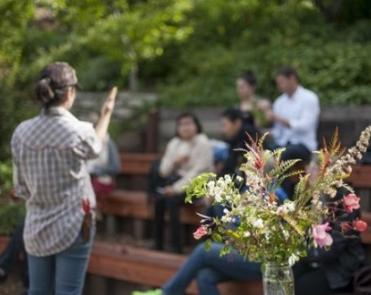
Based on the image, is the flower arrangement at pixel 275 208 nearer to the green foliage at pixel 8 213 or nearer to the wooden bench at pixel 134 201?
the wooden bench at pixel 134 201

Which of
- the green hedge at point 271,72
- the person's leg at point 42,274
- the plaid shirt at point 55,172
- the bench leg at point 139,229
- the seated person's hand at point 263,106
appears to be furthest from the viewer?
the green hedge at point 271,72

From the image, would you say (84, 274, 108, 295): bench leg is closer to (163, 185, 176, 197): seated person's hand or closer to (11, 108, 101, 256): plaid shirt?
(163, 185, 176, 197): seated person's hand

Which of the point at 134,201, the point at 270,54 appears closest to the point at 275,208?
the point at 134,201

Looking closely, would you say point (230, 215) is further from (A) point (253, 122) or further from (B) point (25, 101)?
(B) point (25, 101)

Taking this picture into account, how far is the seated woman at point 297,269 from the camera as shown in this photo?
5.27m

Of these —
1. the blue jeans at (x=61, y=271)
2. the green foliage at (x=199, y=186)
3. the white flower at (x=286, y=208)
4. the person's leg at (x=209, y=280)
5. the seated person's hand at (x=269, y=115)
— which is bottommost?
the person's leg at (x=209, y=280)

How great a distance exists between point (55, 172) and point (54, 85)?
45 centimetres

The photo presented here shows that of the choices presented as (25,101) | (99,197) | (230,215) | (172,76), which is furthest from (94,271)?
(172,76)

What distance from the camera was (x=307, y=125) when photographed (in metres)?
7.32

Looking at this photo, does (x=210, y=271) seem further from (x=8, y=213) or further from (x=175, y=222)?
(x=8, y=213)

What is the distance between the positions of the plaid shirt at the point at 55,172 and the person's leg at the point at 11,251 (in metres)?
2.07

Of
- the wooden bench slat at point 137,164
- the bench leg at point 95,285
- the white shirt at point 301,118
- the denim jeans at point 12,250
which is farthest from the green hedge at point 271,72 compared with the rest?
the denim jeans at point 12,250

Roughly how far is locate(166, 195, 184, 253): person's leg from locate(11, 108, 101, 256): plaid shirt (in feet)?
8.74

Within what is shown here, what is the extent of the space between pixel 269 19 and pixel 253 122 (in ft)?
11.4
